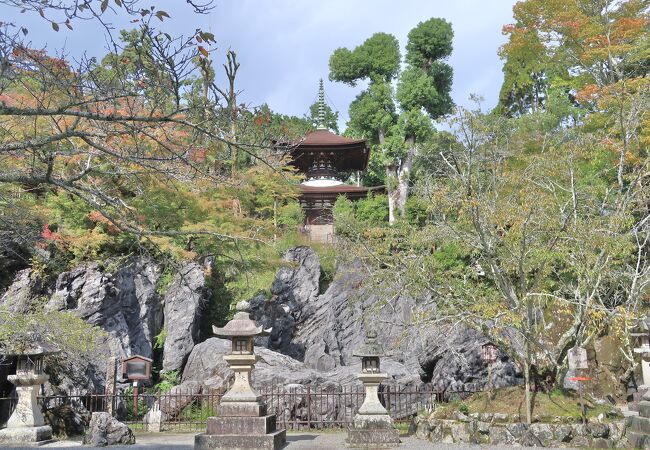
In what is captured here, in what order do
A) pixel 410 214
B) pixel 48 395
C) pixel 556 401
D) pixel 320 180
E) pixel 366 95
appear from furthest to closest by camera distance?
pixel 366 95 → pixel 320 180 → pixel 410 214 → pixel 48 395 → pixel 556 401

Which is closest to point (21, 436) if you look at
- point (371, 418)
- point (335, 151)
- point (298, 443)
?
point (298, 443)

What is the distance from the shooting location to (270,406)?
13688mm

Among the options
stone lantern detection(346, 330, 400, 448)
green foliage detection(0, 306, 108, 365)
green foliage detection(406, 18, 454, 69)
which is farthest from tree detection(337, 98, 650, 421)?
green foliage detection(406, 18, 454, 69)

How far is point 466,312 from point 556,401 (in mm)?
2438

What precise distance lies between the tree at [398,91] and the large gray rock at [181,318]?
1279 centimetres

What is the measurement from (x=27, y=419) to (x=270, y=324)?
10.5 m

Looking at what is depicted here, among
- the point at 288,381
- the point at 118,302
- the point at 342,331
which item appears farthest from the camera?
the point at 342,331

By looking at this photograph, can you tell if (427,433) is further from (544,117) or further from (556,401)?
(544,117)

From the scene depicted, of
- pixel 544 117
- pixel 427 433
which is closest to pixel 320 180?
pixel 544 117

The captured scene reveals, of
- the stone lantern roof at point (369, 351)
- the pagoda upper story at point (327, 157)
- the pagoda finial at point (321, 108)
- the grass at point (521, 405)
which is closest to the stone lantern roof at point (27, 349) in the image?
the stone lantern roof at point (369, 351)

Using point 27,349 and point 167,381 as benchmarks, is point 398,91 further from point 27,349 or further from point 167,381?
point 27,349

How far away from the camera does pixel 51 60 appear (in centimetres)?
488

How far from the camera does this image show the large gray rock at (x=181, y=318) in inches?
698

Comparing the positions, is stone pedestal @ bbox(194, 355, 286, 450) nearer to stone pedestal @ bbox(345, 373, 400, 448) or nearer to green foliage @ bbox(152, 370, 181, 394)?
stone pedestal @ bbox(345, 373, 400, 448)
